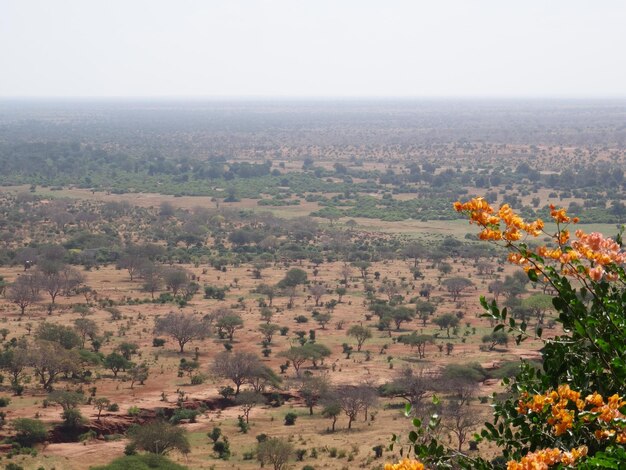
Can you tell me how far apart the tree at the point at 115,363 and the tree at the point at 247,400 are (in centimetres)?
655

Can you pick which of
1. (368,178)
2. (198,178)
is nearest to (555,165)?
(368,178)

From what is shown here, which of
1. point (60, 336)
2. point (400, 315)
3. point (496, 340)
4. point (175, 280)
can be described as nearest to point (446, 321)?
point (400, 315)

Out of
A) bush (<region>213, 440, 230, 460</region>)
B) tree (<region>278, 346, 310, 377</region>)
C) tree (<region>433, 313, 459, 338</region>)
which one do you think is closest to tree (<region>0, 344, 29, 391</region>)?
bush (<region>213, 440, 230, 460</region>)

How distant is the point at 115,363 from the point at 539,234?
1295 inches

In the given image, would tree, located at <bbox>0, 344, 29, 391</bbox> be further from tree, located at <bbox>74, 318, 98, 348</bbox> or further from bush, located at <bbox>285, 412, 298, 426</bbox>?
bush, located at <bbox>285, 412, 298, 426</bbox>

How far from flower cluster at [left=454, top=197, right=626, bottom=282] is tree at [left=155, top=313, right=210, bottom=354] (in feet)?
117

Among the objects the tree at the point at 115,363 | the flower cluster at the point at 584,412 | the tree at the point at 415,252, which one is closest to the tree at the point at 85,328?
the tree at the point at 115,363

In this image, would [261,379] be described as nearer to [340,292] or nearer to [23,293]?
[340,292]

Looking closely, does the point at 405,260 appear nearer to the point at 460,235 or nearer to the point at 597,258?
the point at 460,235

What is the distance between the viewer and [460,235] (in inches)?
3204

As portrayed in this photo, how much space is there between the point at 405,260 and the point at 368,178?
60688 mm

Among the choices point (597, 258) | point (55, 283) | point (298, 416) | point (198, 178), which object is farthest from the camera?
point (198, 178)

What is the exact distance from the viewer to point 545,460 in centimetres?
434

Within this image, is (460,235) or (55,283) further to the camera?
(460,235)
